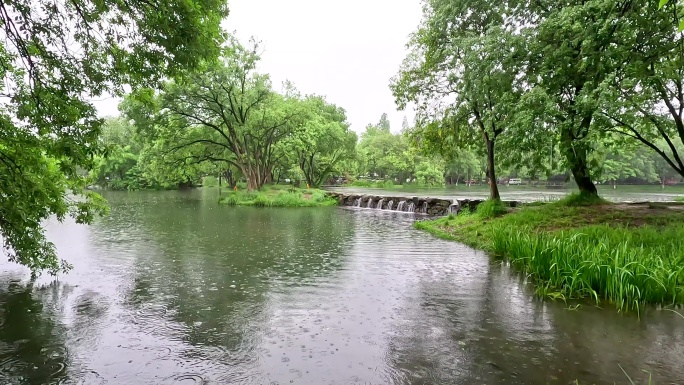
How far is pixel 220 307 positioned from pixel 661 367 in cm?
637

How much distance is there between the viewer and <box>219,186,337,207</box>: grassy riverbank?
101 ft

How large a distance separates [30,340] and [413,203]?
23.7m

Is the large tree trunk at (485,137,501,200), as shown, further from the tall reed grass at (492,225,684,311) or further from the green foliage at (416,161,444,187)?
the green foliage at (416,161,444,187)

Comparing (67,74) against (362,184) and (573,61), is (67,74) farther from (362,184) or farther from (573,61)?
(362,184)

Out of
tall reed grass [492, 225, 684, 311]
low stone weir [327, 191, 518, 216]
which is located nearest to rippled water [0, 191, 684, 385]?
tall reed grass [492, 225, 684, 311]

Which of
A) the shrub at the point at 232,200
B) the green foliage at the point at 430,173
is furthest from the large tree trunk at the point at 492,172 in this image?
the green foliage at the point at 430,173

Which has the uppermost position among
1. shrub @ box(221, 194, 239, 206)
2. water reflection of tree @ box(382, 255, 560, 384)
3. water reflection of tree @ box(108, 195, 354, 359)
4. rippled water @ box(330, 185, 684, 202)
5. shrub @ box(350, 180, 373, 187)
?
shrub @ box(350, 180, 373, 187)

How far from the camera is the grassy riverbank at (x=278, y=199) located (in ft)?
101

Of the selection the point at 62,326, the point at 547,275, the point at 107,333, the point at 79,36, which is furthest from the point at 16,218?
the point at 547,275

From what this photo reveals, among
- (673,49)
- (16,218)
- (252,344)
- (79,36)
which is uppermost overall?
(673,49)

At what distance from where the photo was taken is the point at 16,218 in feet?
21.4

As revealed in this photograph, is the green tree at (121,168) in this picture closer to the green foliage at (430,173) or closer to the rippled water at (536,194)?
the rippled water at (536,194)

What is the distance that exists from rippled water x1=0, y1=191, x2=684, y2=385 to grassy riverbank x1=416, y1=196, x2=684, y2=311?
0.56 metres

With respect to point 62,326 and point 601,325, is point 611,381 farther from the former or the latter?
point 62,326
